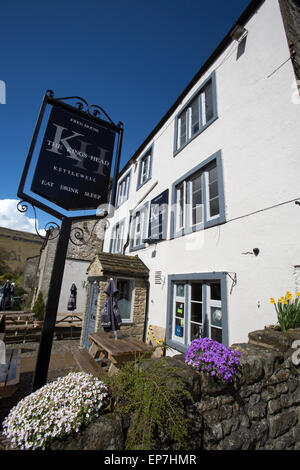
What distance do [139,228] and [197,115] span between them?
5881 millimetres

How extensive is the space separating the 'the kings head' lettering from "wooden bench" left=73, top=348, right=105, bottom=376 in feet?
12.5

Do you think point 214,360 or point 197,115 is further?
point 197,115

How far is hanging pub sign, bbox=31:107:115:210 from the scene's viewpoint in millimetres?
2951

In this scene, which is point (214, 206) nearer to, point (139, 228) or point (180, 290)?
point (180, 290)

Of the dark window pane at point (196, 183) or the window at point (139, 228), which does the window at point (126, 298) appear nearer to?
the window at point (139, 228)

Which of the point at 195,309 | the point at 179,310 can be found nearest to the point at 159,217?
the point at 179,310

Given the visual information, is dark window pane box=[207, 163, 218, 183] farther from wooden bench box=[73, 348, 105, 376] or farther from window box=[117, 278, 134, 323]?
wooden bench box=[73, 348, 105, 376]

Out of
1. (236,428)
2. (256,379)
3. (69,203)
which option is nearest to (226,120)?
(69,203)

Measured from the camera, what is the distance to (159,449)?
1792 mm

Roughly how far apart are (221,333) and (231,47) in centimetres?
873

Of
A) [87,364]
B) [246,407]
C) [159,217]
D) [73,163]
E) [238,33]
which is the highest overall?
[238,33]

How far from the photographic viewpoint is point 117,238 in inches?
531

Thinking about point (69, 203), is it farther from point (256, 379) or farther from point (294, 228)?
point (294, 228)

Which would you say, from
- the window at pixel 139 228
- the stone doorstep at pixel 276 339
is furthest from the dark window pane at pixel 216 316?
the window at pixel 139 228
